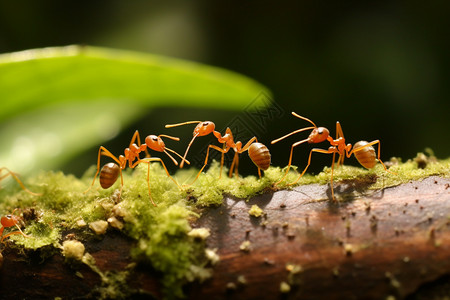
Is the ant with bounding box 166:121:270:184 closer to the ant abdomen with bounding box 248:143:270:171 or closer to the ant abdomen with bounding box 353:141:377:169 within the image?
the ant abdomen with bounding box 248:143:270:171

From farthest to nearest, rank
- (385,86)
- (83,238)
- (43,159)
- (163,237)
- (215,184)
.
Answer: (385,86) → (43,159) → (215,184) → (83,238) → (163,237)

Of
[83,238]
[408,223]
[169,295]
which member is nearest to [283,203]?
[408,223]

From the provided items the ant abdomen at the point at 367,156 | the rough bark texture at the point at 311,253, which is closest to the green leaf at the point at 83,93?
the ant abdomen at the point at 367,156

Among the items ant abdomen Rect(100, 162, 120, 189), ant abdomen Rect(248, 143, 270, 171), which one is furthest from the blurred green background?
ant abdomen Rect(100, 162, 120, 189)

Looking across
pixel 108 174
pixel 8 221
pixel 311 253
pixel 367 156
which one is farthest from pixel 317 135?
pixel 8 221

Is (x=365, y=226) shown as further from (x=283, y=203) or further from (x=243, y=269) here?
(x=243, y=269)

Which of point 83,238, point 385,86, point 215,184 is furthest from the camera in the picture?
point 385,86

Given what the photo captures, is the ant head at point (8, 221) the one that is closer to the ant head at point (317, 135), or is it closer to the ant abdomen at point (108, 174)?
the ant abdomen at point (108, 174)
